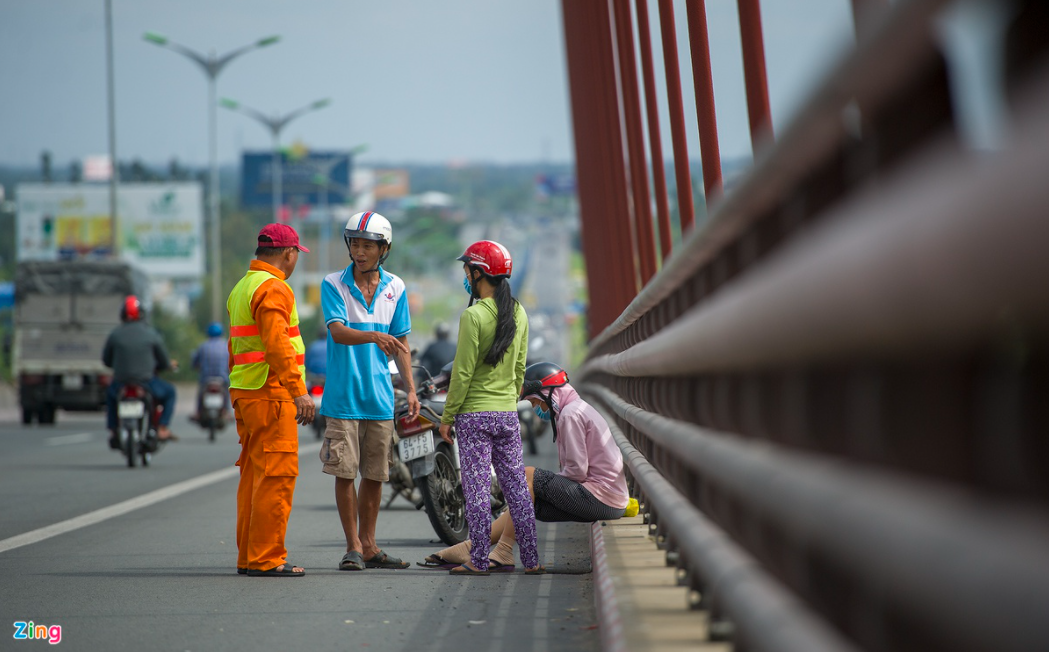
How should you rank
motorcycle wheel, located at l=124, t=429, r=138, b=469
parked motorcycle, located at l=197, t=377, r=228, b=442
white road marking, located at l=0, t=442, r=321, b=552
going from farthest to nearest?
1. parked motorcycle, located at l=197, t=377, r=228, b=442
2. motorcycle wheel, located at l=124, t=429, r=138, b=469
3. white road marking, located at l=0, t=442, r=321, b=552

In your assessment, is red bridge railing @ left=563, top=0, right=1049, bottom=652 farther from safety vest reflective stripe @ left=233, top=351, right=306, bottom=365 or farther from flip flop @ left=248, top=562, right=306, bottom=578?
safety vest reflective stripe @ left=233, top=351, right=306, bottom=365

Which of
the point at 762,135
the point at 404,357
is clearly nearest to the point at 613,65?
the point at 404,357

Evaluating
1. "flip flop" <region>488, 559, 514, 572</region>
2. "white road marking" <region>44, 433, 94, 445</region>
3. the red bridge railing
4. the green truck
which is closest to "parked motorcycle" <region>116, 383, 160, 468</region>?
"white road marking" <region>44, 433, 94, 445</region>

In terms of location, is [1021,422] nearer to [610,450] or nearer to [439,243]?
[610,450]

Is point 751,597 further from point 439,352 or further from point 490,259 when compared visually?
point 439,352

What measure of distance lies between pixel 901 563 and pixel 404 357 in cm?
643

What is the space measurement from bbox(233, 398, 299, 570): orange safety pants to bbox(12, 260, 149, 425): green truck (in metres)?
20.9

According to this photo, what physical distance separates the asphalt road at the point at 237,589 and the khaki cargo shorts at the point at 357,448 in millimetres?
506

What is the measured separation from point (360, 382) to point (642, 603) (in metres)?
3.68

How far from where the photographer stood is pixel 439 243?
162375 millimetres

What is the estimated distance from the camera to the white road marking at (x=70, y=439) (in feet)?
69.2

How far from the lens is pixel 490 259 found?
7.13 meters

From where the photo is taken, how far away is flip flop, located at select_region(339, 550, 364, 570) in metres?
7.42

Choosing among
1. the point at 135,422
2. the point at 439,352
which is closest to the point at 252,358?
the point at 135,422
